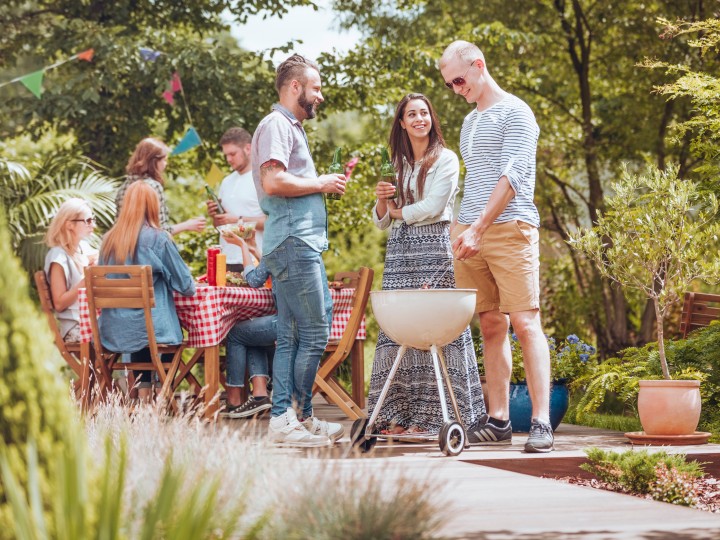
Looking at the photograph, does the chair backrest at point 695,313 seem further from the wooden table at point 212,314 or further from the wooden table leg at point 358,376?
the wooden table at point 212,314

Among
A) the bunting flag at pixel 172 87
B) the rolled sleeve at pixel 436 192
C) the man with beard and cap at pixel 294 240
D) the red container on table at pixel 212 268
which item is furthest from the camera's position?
the bunting flag at pixel 172 87

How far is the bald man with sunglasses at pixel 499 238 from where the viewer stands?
5.18 meters

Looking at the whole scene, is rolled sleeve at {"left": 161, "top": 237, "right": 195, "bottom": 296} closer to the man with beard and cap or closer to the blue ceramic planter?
the man with beard and cap

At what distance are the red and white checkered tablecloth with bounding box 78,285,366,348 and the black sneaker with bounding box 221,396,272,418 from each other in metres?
0.55

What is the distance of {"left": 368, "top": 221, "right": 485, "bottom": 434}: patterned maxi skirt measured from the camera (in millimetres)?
5633

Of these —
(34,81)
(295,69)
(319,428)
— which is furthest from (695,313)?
(34,81)

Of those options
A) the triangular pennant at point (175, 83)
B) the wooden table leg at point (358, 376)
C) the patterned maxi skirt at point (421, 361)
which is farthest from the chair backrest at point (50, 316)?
the triangular pennant at point (175, 83)

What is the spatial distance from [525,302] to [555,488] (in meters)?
1.39

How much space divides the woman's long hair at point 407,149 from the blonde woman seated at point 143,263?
4.64 feet

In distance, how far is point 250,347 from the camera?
23.3 feet

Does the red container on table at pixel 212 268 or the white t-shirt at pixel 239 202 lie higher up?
the white t-shirt at pixel 239 202

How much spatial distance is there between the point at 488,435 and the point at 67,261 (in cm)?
304

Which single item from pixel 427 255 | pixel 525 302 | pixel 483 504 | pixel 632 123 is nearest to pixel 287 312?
pixel 427 255

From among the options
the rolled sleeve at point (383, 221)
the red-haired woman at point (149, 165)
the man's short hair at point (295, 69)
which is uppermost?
the man's short hair at point (295, 69)
